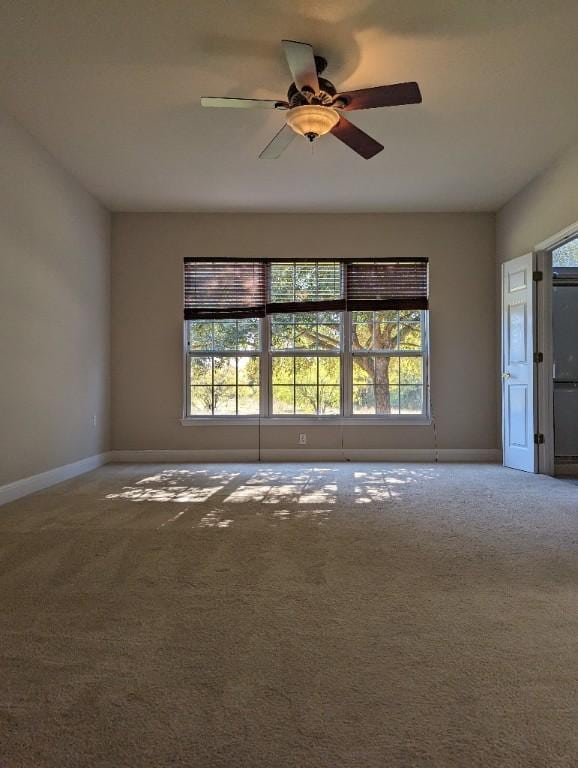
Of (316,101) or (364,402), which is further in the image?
(364,402)

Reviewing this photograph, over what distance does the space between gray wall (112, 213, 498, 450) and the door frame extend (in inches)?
42.3

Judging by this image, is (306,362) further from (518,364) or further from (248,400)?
(518,364)

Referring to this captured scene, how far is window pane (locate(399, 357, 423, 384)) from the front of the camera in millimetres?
6820

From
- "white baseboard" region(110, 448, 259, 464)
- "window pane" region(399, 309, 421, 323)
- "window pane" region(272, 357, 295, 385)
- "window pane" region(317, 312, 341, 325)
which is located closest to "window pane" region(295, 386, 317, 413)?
"window pane" region(272, 357, 295, 385)

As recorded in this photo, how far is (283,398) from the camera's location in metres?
6.83

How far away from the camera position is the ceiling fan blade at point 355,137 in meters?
3.72

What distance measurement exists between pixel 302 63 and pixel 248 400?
4311 millimetres

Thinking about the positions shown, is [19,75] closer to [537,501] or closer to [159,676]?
[159,676]

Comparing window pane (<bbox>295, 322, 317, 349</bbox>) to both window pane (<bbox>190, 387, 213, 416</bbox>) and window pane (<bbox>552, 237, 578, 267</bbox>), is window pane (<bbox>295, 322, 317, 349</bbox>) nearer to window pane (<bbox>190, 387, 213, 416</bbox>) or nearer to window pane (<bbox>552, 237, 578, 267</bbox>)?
window pane (<bbox>190, 387, 213, 416</bbox>)

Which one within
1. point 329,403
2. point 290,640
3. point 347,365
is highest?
point 347,365

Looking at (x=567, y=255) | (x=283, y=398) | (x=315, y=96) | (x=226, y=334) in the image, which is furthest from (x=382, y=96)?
(x=567, y=255)

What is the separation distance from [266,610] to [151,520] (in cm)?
173

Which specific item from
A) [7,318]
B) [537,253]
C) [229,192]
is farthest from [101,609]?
[537,253]

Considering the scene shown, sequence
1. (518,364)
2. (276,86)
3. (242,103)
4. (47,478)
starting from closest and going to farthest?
(242,103) → (276,86) → (47,478) → (518,364)
